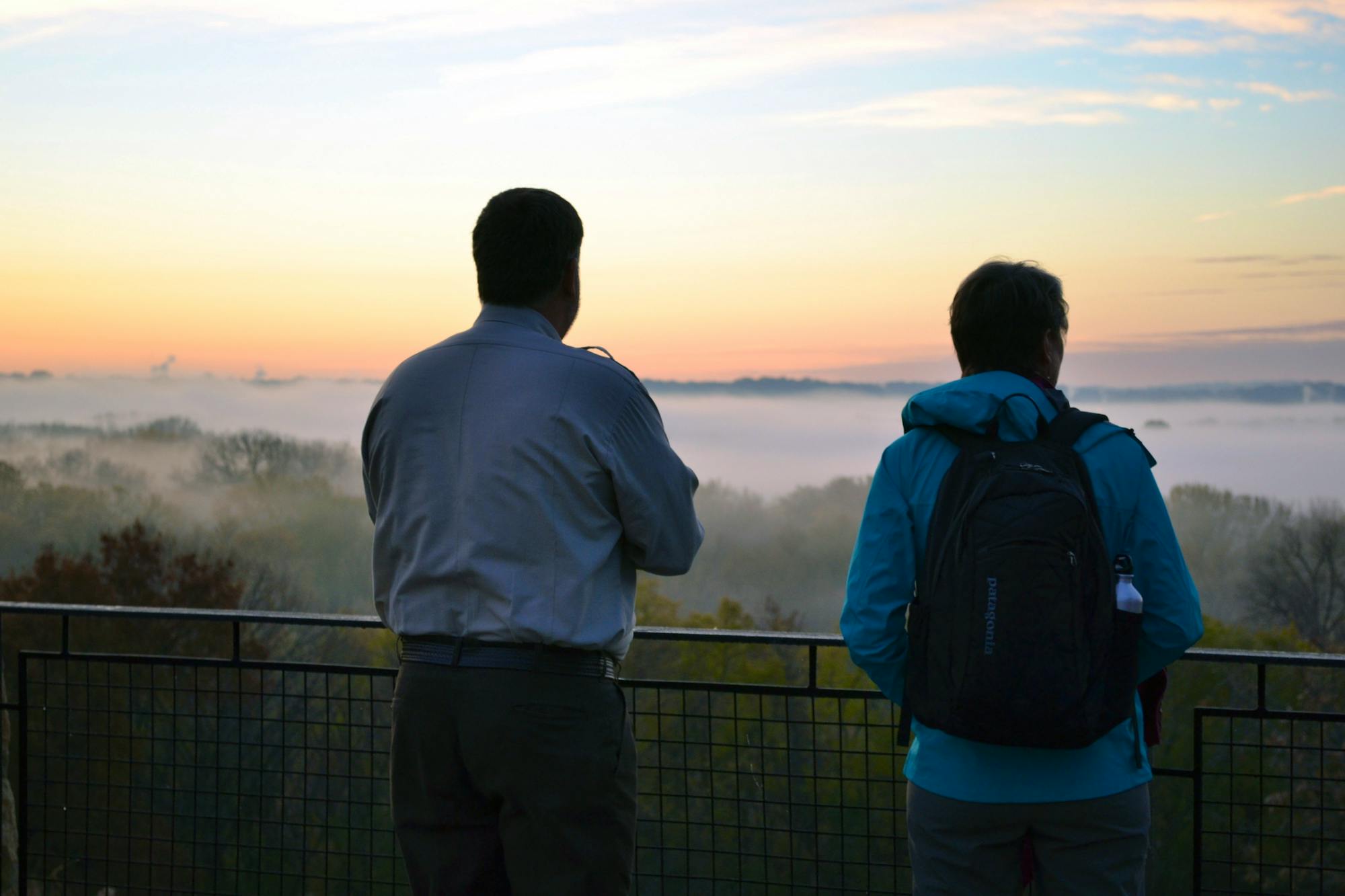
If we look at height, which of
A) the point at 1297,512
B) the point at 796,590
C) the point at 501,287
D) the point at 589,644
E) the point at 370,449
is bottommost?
the point at 796,590

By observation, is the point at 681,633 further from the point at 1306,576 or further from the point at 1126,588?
the point at 1306,576

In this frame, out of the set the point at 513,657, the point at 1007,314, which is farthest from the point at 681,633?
the point at 1007,314

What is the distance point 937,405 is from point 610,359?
1.59 feet

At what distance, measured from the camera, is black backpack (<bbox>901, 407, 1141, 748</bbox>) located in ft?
5.20

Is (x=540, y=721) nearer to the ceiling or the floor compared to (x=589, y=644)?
nearer to the floor

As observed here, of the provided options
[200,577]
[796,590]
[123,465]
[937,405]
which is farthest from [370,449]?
[123,465]

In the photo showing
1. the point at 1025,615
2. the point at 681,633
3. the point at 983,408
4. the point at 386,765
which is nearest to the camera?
the point at 1025,615

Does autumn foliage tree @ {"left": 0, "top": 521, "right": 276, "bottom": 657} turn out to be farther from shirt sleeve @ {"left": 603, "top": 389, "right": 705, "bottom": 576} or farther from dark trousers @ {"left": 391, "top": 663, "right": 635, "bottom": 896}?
shirt sleeve @ {"left": 603, "top": 389, "right": 705, "bottom": 576}

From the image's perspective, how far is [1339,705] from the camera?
28391mm

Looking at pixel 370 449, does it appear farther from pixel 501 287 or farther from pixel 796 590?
pixel 796 590

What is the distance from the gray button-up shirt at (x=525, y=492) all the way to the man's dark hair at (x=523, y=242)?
6 centimetres

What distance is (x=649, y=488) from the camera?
176cm

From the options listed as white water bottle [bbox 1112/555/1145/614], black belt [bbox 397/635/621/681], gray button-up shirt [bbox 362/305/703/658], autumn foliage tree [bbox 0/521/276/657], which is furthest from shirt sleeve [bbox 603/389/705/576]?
autumn foliage tree [bbox 0/521/276/657]

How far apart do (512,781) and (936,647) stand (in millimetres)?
633
